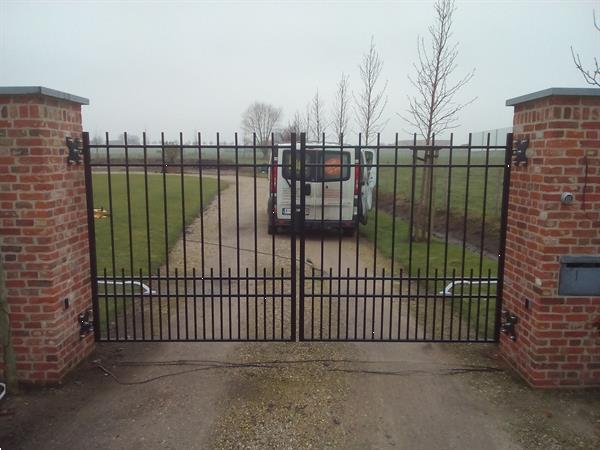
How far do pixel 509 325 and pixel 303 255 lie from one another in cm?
204

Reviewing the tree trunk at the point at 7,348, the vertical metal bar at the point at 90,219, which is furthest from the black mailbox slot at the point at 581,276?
the tree trunk at the point at 7,348

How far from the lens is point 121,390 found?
395cm

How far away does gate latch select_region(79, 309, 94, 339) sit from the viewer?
171 inches

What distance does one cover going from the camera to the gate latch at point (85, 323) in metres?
4.36

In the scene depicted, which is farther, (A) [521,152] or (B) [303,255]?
(B) [303,255]

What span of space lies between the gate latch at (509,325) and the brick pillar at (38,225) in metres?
4.03

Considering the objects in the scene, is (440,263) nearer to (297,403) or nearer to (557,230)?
(557,230)

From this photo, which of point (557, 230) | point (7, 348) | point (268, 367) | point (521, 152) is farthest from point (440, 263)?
point (7, 348)

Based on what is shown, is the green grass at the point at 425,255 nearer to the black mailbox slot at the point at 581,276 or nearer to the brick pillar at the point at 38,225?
the black mailbox slot at the point at 581,276

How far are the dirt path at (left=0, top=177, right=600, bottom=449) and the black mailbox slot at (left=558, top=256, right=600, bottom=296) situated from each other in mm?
902

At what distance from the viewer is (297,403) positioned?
12.3ft

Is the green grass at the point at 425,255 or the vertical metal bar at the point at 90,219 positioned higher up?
the vertical metal bar at the point at 90,219

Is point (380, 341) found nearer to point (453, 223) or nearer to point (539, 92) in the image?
point (539, 92)

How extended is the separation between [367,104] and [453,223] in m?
4.42
